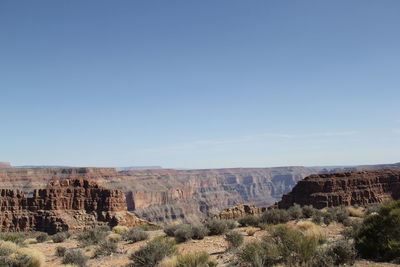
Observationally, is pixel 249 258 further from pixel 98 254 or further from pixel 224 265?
pixel 98 254

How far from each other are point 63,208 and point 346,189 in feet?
200

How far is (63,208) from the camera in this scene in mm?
59781

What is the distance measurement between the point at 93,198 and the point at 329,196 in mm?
49395

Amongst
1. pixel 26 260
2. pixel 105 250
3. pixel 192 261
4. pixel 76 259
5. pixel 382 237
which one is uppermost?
pixel 382 237

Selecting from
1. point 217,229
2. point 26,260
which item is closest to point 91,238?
point 217,229

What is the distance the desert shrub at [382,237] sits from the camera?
28.7 ft

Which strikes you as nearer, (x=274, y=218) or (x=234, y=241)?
(x=234, y=241)

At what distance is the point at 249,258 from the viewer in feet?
29.0

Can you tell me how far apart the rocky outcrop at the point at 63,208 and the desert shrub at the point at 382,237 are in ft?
155

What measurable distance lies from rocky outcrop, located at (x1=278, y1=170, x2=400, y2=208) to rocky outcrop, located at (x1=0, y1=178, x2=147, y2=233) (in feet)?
114

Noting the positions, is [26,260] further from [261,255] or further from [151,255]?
[261,255]

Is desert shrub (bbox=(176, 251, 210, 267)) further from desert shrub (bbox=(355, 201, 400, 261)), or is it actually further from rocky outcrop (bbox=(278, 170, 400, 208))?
rocky outcrop (bbox=(278, 170, 400, 208))

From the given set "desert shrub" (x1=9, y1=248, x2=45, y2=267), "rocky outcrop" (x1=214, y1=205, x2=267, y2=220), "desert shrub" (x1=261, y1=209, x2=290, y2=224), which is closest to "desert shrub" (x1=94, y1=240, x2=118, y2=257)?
"desert shrub" (x1=9, y1=248, x2=45, y2=267)

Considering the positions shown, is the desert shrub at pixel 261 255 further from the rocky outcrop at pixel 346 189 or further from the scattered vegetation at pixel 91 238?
the rocky outcrop at pixel 346 189
